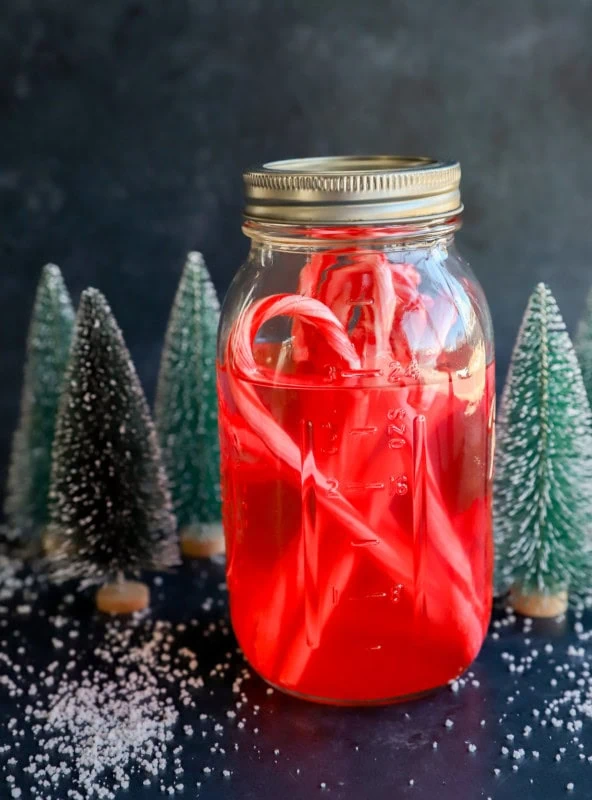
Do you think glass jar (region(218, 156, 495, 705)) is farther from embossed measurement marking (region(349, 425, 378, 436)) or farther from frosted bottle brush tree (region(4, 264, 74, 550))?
frosted bottle brush tree (region(4, 264, 74, 550))

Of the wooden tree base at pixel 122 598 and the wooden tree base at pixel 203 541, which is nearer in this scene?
the wooden tree base at pixel 122 598

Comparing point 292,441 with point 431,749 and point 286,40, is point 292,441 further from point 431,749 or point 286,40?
point 286,40

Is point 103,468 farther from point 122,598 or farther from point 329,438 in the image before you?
point 329,438

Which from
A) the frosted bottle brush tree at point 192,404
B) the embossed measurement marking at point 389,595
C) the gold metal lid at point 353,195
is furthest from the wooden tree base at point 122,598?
the gold metal lid at point 353,195

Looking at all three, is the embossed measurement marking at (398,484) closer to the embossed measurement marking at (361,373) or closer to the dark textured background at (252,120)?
the embossed measurement marking at (361,373)

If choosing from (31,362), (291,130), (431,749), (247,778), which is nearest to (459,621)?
(431,749)

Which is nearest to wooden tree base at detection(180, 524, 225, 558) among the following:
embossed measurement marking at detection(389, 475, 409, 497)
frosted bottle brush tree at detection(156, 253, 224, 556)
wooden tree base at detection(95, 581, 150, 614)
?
frosted bottle brush tree at detection(156, 253, 224, 556)

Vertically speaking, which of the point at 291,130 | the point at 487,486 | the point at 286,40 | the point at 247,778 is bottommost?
the point at 247,778
